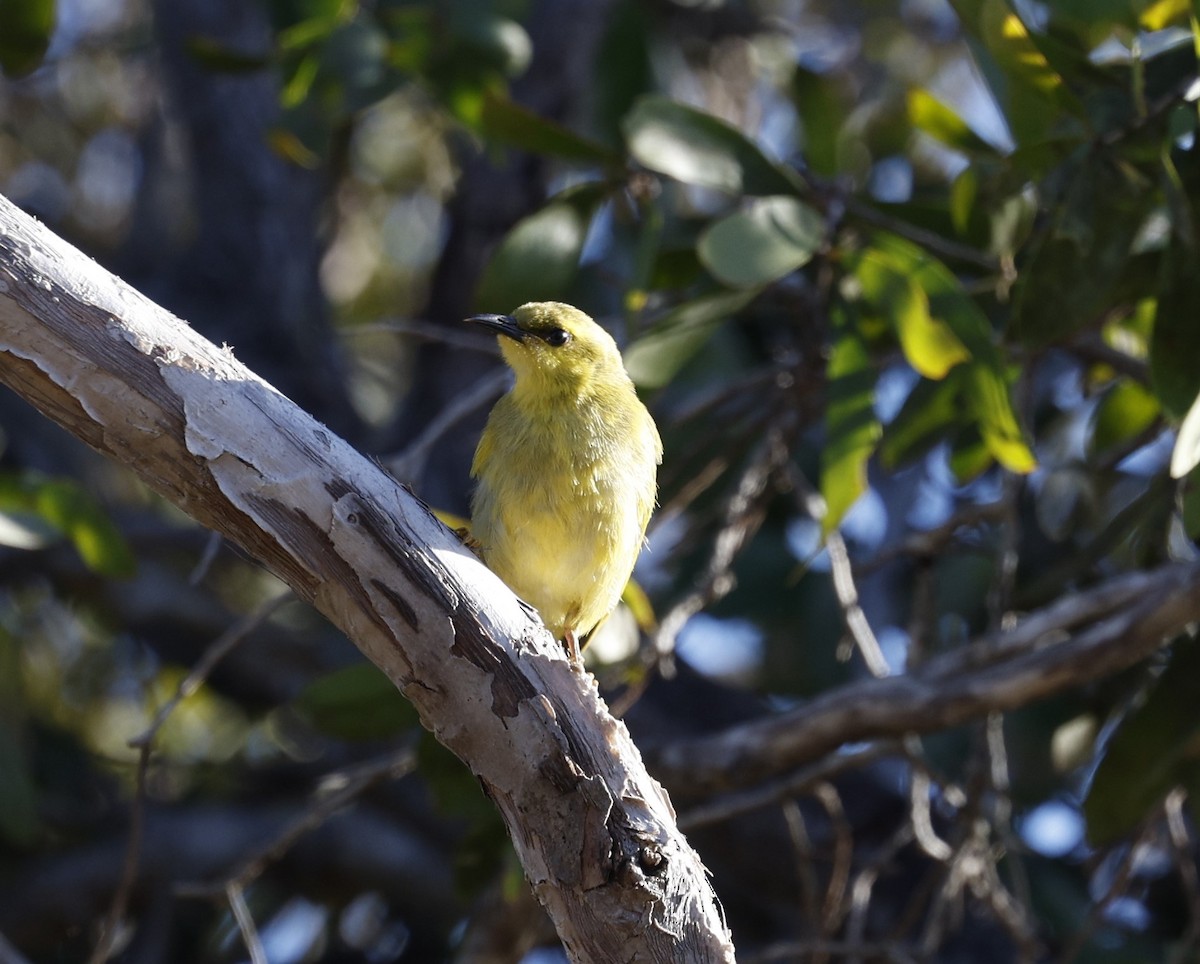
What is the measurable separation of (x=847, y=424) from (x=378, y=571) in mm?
1871

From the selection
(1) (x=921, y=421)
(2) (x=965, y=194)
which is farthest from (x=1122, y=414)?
(2) (x=965, y=194)

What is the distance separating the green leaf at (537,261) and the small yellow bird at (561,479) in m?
0.18

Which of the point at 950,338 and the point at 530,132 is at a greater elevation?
the point at 530,132

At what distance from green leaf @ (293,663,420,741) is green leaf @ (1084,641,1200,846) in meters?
2.04

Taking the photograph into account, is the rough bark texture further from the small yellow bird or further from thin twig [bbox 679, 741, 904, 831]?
thin twig [bbox 679, 741, 904, 831]

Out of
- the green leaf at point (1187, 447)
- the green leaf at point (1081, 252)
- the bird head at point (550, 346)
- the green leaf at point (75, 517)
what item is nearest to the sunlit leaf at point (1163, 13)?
the green leaf at point (1081, 252)

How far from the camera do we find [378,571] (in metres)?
2.60

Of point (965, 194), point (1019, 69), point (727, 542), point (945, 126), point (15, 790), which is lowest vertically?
point (15, 790)

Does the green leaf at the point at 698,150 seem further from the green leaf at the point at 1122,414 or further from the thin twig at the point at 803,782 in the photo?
the thin twig at the point at 803,782

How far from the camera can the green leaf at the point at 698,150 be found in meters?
4.20

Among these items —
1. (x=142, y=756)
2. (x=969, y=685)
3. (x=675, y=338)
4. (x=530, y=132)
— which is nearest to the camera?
(x=142, y=756)

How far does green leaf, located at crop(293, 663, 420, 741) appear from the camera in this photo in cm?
419

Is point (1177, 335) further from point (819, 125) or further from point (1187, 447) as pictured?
point (819, 125)

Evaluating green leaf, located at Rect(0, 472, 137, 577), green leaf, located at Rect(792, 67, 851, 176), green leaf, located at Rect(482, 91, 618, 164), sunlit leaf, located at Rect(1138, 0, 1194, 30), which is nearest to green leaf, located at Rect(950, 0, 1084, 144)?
sunlit leaf, located at Rect(1138, 0, 1194, 30)
